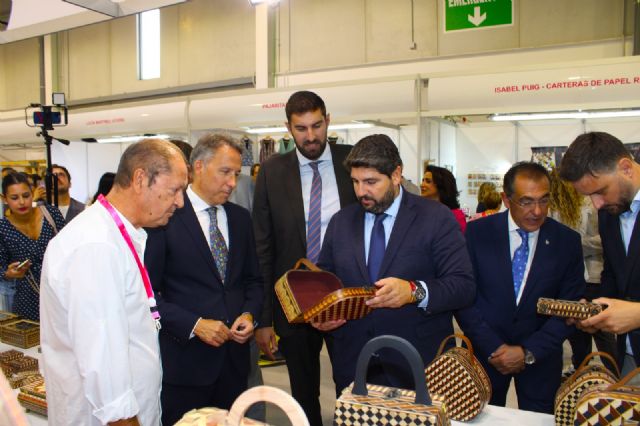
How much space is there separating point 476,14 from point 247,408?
353 inches

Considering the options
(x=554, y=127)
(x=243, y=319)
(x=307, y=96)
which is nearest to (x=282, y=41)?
(x=554, y=127)

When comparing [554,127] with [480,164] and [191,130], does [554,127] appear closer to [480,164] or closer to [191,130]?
[480,164]

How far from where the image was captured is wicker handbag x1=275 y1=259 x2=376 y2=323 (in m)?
1.69

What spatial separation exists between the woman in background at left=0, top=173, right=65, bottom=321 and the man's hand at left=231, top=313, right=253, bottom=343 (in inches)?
71.9

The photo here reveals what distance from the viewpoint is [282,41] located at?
10.5 metres

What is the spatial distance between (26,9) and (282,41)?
8.52 meters

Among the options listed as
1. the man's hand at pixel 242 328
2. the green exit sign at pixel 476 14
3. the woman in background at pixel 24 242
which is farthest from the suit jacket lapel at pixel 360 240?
the green exit sign at pixel 476 14

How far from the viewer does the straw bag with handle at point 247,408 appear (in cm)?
107

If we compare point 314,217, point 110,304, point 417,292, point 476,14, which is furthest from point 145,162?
point 476,14

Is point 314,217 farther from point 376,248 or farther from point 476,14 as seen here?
point 476,14

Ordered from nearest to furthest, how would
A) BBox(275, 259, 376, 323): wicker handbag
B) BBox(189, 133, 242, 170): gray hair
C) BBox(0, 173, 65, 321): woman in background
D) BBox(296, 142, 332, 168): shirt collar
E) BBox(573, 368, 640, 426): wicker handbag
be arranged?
BBox(573, 368, 640, 426): wicker handbag < BBox(275, 259, 376, 323): wicker handbag < BBox(189, 133, 242, 170): gray hair < BBox(296, 142, 332, 168): shirt collar < BBox(0, 173, 65, 321): woman in background

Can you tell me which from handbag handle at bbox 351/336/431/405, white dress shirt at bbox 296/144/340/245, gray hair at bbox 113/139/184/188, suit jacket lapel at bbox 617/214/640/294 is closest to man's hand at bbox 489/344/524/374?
suit jacket lapel at bbox 617/214/640/294

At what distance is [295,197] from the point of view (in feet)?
8.37

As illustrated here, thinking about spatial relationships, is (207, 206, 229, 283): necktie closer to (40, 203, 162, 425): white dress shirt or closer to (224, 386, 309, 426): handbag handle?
(40, 203, 162, 425): white dress shirt
